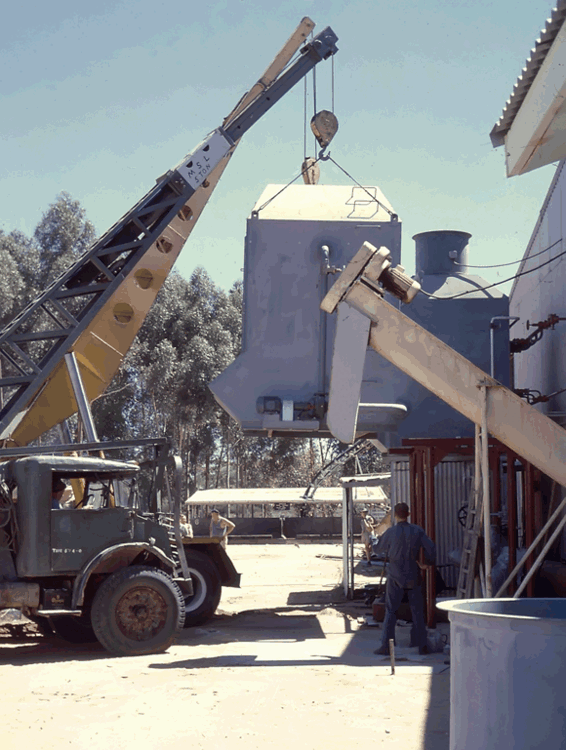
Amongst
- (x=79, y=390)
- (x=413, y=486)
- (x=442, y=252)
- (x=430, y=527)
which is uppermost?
(x=442, y=252)

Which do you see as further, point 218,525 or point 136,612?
point 218,525

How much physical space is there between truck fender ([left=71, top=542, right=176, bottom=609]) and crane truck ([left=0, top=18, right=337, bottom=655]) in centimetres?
2

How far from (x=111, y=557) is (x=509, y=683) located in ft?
25.5

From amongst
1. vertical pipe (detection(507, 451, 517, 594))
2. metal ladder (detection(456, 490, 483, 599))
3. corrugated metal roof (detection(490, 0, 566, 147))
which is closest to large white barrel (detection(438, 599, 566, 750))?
corrugated metal roof (detection(490, 0, 566, 147))

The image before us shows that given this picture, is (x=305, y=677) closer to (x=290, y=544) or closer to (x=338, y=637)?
(x=338, y=637)

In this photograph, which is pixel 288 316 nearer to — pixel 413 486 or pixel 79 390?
pixel 413 486

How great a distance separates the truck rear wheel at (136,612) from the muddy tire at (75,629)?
3.79 ft

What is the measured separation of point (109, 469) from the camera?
1135 centimetres

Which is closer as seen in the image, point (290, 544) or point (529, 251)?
point (529, 251)

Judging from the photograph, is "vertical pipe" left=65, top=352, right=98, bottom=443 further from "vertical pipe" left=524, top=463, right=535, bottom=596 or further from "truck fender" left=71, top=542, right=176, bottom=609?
"vertical pipe" left=524, top=463, right=535, bottom=596

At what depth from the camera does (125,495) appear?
1199 centimetres

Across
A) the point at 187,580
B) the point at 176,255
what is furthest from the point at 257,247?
the point at 187,580

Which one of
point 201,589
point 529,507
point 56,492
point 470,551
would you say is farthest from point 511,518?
point 56,492

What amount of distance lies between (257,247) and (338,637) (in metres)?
6.43
